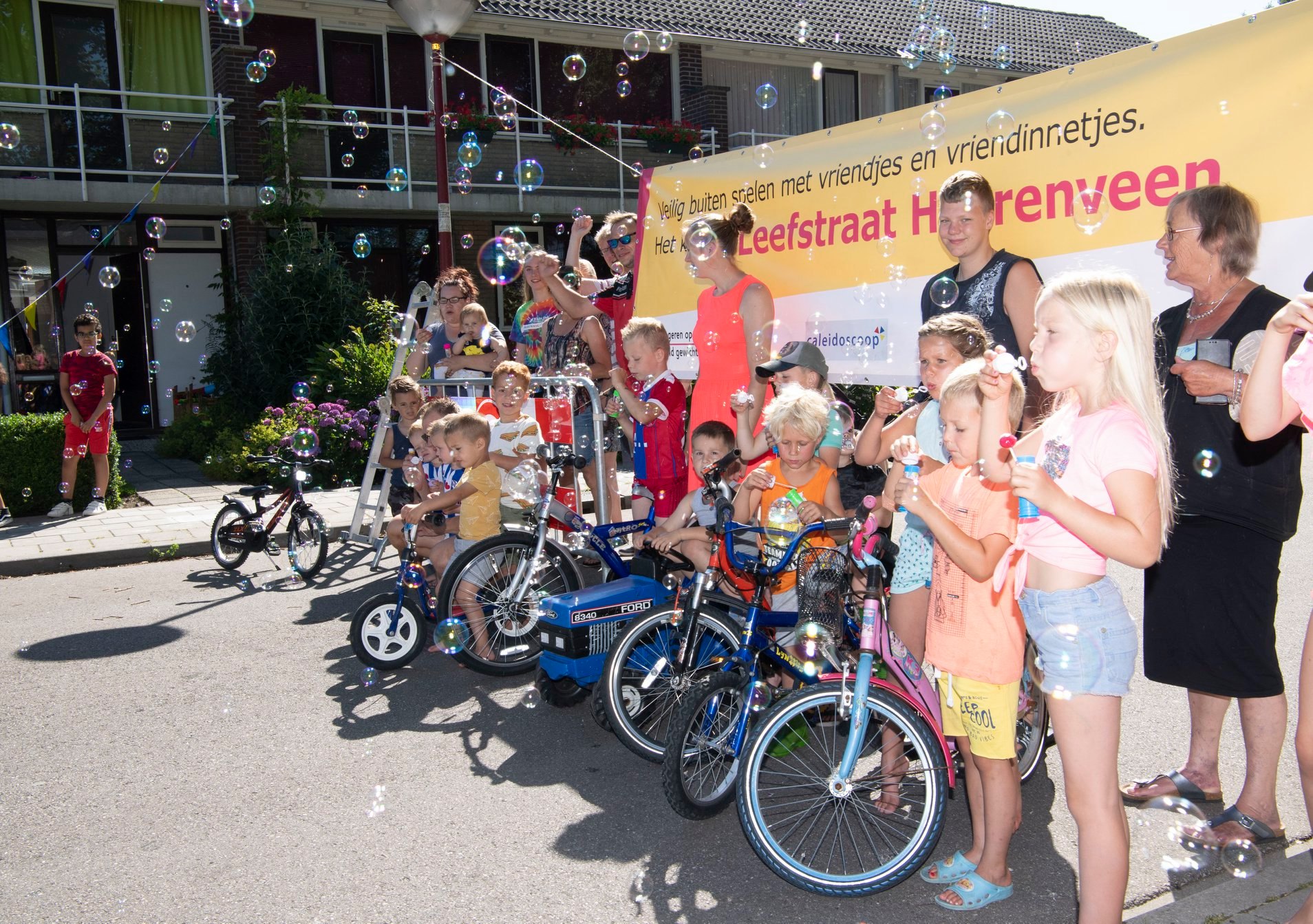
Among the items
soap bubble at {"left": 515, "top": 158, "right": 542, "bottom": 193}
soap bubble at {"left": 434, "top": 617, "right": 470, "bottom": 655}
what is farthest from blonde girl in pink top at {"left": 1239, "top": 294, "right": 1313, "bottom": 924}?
soap bubble at {"left": 515, "top": 158, "right": 542, "bottom": 193}

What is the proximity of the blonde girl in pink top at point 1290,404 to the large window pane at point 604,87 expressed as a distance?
56.4 feet

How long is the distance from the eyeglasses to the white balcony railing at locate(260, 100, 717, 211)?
13.8 meters

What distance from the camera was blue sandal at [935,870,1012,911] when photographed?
3117 mm

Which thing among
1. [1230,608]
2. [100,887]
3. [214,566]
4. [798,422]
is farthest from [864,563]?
[214,566]

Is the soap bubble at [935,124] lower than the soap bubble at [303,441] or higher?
higher

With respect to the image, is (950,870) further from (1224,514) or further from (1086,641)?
(1224,514)

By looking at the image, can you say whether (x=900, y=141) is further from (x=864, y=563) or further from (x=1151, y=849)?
(x=1151, y=849)

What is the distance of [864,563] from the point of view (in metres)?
3.28

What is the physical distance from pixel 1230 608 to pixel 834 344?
3.03m

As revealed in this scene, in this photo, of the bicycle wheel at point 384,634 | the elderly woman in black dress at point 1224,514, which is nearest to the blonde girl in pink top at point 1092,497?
the elderly woman in black dress at point 1224,514

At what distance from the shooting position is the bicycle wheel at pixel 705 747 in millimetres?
3609

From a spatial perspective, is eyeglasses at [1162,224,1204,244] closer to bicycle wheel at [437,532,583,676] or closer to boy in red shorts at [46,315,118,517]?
bicycle wheel at [437,532,583,676]

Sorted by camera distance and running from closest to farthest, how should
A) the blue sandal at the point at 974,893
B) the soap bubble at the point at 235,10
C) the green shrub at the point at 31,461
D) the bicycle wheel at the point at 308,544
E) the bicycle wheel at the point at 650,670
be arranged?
the blue sandal at the point at 974,893, the bicycle wheel at the point at 650,670, the bicycle wheel at the point at 308,544, the soap bubble at the point at 235,10, the green shrub at the point at 31,461

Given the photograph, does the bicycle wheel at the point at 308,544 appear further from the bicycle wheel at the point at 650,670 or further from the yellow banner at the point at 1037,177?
the bicycle wheel at the point at 650,670
